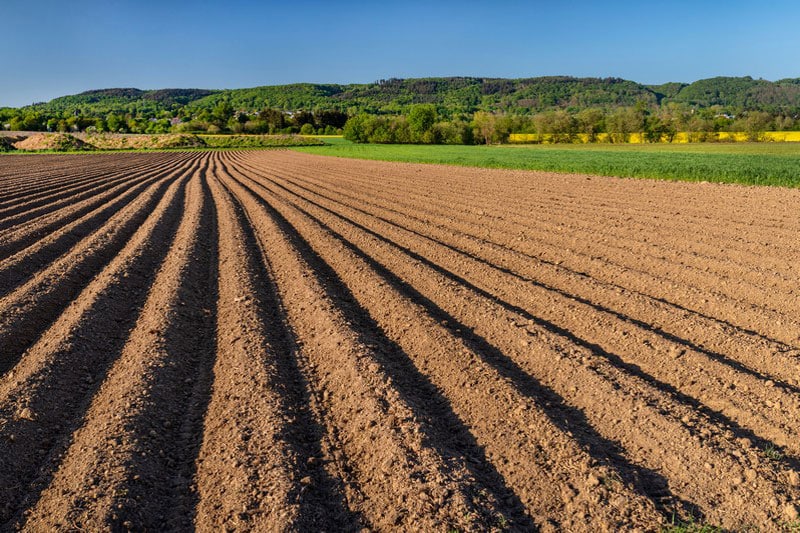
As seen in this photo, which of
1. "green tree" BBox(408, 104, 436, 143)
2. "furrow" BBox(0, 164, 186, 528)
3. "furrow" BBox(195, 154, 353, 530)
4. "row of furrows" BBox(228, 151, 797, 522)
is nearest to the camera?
"furrow" BBox(195, 154, 353, 530)

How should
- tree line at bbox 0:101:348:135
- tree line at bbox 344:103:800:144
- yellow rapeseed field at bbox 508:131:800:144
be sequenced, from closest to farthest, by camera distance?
yellow rapeseed field at bbox 508:131:800:144
tree line at bbox 344:103:800:144
tree line at bbox 0:101:348:135

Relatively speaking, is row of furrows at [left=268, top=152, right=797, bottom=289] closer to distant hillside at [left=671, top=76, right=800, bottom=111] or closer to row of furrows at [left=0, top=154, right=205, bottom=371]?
row of furrows at [left=0, top=154, right=205, bottom=371]

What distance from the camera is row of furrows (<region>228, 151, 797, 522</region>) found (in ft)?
13.0

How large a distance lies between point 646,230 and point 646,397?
8.57 meters

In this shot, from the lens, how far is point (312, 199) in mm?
20391

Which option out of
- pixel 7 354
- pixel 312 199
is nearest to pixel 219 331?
pixel 7 354

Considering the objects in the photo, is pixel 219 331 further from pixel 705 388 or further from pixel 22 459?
pixel 705 388

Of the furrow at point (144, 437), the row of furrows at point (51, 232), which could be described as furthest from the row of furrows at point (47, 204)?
the furrow at point (144, 437)

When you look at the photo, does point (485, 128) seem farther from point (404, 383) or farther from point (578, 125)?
point (404, 383)

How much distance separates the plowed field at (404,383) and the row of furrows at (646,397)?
25mm

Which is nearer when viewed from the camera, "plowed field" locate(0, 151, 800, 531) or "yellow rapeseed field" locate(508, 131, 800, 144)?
"plowed field" locate(0, 151, 800, 531)

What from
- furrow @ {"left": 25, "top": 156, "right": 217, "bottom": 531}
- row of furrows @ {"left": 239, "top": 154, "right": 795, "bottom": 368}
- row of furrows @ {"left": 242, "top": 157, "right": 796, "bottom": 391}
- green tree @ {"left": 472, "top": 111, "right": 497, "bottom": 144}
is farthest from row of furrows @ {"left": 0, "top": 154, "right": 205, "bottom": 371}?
green tree @ {"left": 472, "top": 111, "right": 497, "bottom": 144}

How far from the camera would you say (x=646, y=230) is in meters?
12.7

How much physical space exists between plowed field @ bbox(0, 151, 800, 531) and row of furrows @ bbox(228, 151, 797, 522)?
25mm
